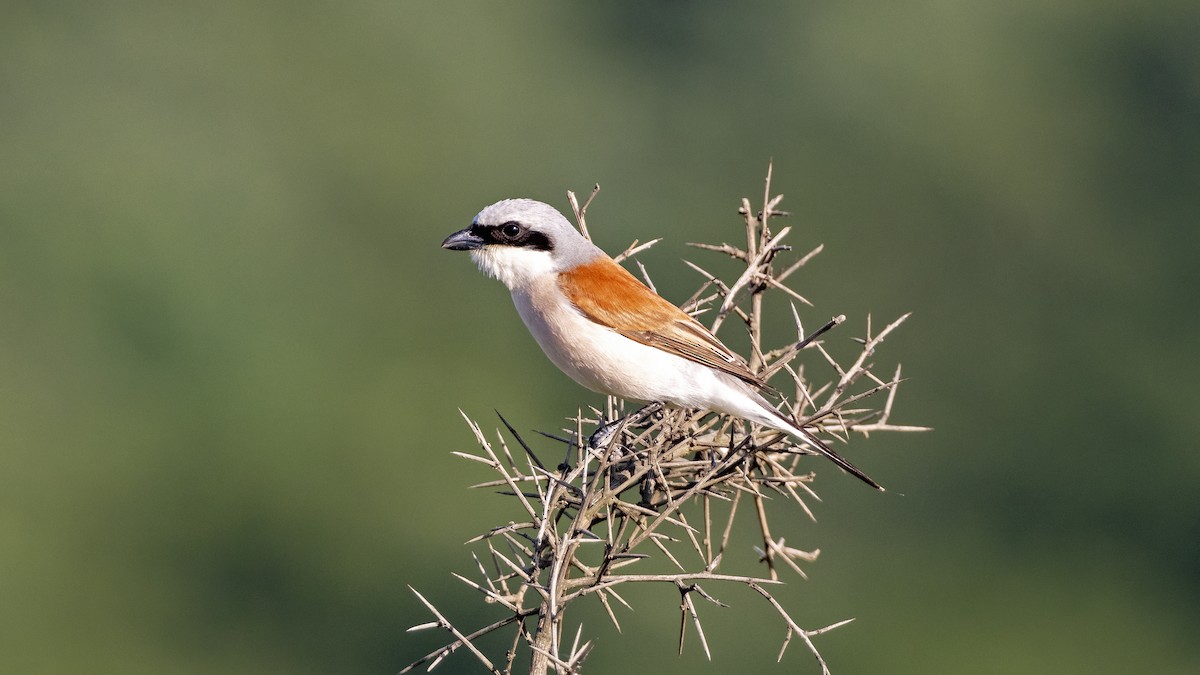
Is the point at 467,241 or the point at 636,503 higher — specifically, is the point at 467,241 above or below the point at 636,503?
above

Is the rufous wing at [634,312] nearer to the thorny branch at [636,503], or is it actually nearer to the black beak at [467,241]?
the black beak at [467,241]

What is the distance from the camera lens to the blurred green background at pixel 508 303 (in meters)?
15.1

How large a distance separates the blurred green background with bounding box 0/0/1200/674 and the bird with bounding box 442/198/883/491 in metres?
8.01

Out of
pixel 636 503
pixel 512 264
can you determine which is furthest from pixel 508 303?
pixel 636 503

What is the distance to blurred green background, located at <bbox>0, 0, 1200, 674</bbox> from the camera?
15.1 metres

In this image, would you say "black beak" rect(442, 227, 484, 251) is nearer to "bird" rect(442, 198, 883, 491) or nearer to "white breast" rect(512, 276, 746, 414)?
"bird" rect(442, 198, 883, 491)

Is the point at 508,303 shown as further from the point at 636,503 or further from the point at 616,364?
the point at 636,503

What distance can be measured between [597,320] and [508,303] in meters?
15.0

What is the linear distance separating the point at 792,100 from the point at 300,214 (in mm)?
8716

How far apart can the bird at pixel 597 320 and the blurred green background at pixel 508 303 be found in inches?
316

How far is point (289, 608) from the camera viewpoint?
49.5 ft

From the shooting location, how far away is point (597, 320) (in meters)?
3.58

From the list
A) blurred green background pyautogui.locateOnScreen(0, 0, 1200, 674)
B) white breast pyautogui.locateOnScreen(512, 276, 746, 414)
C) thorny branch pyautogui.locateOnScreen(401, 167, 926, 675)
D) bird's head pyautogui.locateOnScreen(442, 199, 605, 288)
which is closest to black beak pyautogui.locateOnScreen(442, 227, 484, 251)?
bird's head pyautogui.locateOnScreen(442, 199, 605, 288)

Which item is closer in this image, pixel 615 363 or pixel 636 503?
pixel 636 503
